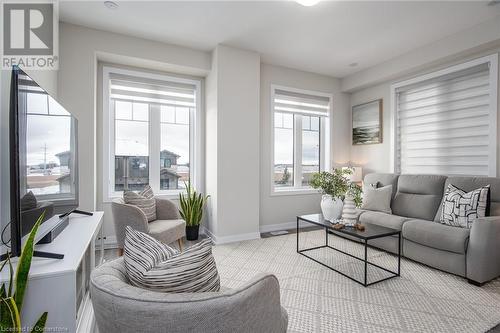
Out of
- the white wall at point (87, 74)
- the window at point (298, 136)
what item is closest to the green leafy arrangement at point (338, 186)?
the window at point (298, 136)

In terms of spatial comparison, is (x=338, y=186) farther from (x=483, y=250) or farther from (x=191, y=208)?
(x=191, y=208)

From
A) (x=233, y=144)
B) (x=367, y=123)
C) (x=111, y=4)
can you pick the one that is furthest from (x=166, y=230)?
(x=367, y=123)

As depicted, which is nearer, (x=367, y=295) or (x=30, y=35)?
(x=367, y=295)

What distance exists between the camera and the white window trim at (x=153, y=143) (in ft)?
11.1

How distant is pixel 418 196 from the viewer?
320 centimetres

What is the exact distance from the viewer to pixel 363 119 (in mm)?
4613

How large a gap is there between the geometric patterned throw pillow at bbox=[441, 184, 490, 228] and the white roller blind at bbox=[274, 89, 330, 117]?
252 cm

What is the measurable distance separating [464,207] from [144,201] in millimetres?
3429

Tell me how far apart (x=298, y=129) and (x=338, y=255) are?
235 centimetres

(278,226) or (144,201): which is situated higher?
(144,201)

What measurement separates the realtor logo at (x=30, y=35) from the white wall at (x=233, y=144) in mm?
1825

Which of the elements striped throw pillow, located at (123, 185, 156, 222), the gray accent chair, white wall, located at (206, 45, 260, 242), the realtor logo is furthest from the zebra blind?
the realtor logo

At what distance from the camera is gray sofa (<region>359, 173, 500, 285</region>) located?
223 centimetres

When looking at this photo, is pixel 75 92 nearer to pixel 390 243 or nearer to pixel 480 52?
pixel 390 243
